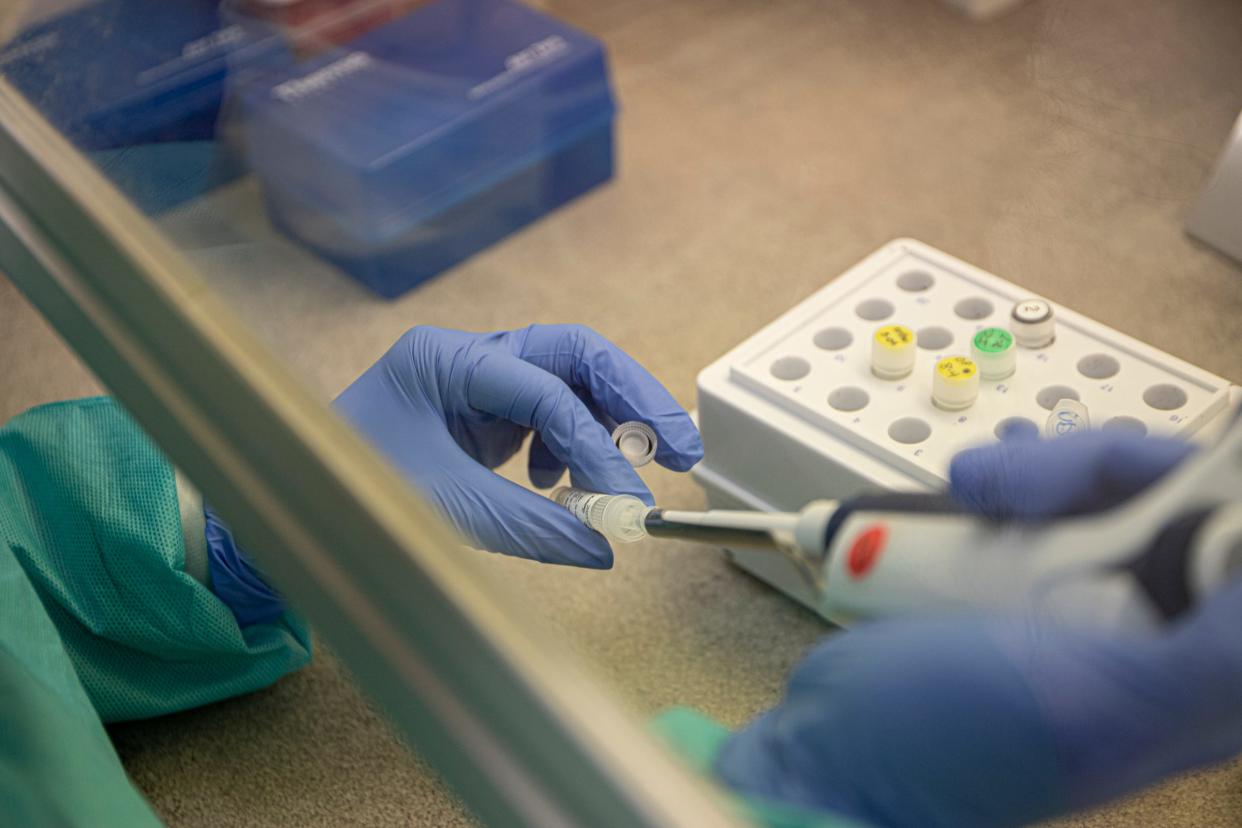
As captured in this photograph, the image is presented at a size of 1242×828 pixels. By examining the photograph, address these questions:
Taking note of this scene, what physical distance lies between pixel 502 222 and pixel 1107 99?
24.5 inches

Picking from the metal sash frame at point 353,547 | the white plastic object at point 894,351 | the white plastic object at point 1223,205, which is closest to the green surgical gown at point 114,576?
the metal sash frame at point 353,547

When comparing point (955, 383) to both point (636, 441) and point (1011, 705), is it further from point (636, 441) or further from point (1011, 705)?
point (1011, 705)

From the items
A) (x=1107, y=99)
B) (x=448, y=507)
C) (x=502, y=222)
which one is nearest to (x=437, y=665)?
(x=448, y=507)

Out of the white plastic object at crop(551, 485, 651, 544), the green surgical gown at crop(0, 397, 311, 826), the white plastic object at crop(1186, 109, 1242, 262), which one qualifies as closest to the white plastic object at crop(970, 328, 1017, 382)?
the white plastic object at crop(1186, 109, 1242, 262)

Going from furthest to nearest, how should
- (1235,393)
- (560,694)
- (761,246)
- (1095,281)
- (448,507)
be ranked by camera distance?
(761,246)
(1095,281)
(1235,393)
(448,507)
(560,694)

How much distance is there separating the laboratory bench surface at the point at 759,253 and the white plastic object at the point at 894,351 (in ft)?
0.34

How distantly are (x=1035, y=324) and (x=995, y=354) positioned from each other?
0.14ft

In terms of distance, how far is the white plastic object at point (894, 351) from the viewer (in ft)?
3.41

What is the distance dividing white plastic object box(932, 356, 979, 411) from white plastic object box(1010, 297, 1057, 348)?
1.8 inches

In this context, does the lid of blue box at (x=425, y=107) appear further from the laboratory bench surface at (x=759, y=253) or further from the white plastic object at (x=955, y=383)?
the white plastic object at (x=955, y=383)

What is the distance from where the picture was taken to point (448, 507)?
0.67 meters

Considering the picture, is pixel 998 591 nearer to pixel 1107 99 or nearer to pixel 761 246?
pixel 1107 99

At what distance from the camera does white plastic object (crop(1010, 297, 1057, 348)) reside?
983mm

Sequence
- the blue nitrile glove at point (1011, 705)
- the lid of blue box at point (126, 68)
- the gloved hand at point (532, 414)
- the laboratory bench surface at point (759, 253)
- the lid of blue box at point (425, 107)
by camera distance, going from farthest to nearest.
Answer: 1. the lid of blue box at point (425, 107)
2. the lid of blue box at point (126, 68)
3. the laboratory bench surface at point (759, 253)
4. the gloved hand at point (532, 414)
5. the blue nitrile glove at point (1011, 705)
